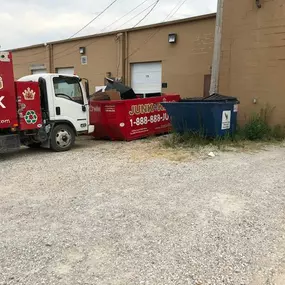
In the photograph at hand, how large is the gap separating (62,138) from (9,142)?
62.6 inches

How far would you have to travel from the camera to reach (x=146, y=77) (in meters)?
18.1

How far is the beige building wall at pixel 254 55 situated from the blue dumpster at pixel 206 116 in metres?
2.13

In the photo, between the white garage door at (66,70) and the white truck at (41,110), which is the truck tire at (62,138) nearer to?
the white truck at (41,110)

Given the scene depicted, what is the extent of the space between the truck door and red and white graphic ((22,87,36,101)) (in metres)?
0.68

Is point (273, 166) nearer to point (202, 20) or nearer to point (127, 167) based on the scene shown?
point (127, 167)

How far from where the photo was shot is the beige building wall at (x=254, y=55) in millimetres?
11523

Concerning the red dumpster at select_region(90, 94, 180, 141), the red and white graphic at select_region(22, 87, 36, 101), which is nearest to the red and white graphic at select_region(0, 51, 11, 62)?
the red and white graphic at select_region(22, 87, 36, 101)

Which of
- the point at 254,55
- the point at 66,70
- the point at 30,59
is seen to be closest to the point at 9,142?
the point at 254,55

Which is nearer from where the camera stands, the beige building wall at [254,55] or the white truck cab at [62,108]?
the white truck cab at [62,108]

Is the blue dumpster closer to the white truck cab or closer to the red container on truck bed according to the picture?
the white truck cab

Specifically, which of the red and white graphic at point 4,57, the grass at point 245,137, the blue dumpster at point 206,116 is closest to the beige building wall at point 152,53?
the grass at point 245,137

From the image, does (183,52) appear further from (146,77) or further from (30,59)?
(30,59)

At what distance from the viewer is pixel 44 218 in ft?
15.3

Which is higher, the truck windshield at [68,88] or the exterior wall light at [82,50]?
the exterior wall light at [82,50]
